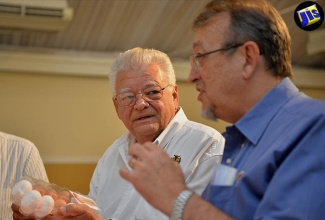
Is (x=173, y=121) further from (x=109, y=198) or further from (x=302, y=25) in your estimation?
(x=302, y=25)

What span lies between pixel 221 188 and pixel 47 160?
2.65m

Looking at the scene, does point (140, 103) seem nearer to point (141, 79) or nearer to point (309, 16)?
point (141, 79)

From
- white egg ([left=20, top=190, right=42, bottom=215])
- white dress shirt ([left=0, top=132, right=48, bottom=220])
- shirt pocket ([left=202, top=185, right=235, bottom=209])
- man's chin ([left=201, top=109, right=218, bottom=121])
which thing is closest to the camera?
shirt pocket ([left=202, top=185, right=235, bottom=209])

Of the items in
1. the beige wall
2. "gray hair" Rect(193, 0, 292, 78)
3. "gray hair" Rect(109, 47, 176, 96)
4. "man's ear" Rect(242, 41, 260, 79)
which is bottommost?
the beige wall

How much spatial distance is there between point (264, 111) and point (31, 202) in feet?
2.86

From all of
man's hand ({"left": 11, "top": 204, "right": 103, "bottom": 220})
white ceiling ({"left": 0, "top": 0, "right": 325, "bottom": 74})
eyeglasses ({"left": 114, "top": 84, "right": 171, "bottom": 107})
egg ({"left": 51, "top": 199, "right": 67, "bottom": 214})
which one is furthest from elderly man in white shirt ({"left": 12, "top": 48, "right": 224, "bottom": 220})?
white ceiling ({"left": 0, "top": 0, "right": 325, "bottom": 74})

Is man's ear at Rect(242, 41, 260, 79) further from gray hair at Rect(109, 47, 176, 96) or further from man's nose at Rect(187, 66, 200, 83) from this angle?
gray hair at Rect(109, 47, 176, 96)

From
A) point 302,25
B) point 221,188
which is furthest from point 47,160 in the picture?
point 221,188

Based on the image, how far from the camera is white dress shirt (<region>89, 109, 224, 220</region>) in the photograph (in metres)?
2.20

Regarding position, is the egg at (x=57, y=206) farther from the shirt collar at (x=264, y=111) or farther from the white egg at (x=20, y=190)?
the shirt collar at (x=264, y=111)

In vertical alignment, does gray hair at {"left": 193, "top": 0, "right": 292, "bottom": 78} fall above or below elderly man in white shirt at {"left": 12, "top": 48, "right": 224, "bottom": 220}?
above

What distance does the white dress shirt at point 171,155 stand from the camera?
220 centimetres

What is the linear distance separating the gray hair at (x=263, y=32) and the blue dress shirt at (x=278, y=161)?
55 mm

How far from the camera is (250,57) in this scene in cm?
146
